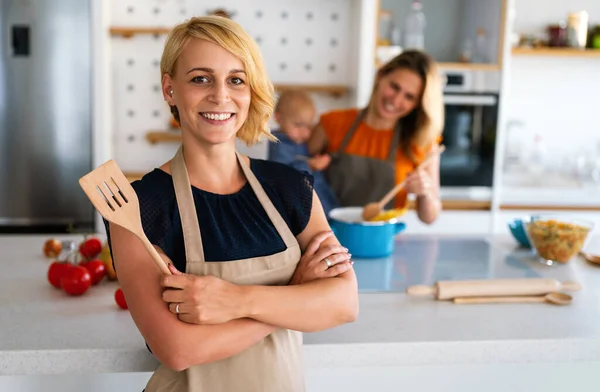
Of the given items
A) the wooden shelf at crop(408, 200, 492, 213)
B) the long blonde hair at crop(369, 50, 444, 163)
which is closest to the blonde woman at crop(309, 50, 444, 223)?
the long blonde hair at crop(369, 50, 444, 163)

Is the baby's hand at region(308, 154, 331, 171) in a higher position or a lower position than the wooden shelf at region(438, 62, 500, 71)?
lower

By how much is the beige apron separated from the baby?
1.25 m

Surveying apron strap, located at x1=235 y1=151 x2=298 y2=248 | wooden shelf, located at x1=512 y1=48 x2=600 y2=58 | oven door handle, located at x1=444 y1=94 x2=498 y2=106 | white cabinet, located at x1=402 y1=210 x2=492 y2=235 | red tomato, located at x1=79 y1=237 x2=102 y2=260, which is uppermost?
wooden shelf, located at x1=512 y1=48 x2=600 y2=58

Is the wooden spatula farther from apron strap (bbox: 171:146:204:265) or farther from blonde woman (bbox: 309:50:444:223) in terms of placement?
blonde woman (bbox: 309:50:444:223)

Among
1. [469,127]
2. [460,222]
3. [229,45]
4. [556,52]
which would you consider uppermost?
[556,52]

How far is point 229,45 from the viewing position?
115 cm

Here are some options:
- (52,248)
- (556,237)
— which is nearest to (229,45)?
(52,248)

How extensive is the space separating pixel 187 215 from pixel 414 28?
9.02 feet

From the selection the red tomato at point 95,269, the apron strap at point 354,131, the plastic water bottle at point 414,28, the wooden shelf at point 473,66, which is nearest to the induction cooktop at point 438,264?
the apron strap at point 354,131

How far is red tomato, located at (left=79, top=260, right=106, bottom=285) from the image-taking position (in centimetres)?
164

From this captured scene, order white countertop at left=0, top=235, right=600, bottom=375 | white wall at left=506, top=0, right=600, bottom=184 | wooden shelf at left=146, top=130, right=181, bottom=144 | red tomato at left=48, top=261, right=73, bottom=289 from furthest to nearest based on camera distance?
1. white wall at left=506, top=0, right=600, bottom=184
2. wooden shelf at left=146, top=130, right=181, bottom=144
3. red tomato at left=48, top=261, right=73, bottom=289
4. white countertop at left=0, top=235, right=600, bottom=375

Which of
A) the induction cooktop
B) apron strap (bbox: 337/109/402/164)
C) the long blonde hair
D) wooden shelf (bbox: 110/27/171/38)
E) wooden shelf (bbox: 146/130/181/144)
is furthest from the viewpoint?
wooden shelf (bbox: 146/130/181/144)

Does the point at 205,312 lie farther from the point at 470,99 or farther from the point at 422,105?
the point at 470,99

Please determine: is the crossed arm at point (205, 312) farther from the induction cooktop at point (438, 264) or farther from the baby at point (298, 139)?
the baby at point (298, 139)
